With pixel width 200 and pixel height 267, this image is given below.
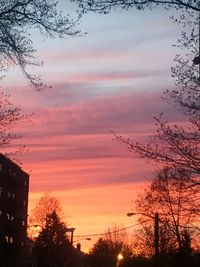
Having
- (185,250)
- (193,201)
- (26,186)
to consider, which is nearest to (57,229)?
(26,186)

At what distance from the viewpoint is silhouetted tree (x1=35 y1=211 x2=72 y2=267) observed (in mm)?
85562

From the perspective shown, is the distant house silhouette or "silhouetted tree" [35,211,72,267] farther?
"silhouetted tree" [35,211,72,267]

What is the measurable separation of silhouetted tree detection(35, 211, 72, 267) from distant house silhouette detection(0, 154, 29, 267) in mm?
3570

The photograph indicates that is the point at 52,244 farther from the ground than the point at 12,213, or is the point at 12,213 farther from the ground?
the point at 12,213

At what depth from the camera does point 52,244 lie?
282ft

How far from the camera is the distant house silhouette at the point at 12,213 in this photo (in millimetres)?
82375

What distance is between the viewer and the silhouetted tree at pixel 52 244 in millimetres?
85562

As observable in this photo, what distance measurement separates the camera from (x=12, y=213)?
299 feet

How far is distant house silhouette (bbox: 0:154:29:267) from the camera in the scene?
8238cm

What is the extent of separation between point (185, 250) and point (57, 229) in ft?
153

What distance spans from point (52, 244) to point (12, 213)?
30.0 ft

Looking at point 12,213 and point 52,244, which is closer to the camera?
point 52,244

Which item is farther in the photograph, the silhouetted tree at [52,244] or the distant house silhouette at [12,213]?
the silhouetted tree at [52,244]

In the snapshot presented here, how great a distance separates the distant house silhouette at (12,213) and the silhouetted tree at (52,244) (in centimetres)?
357
